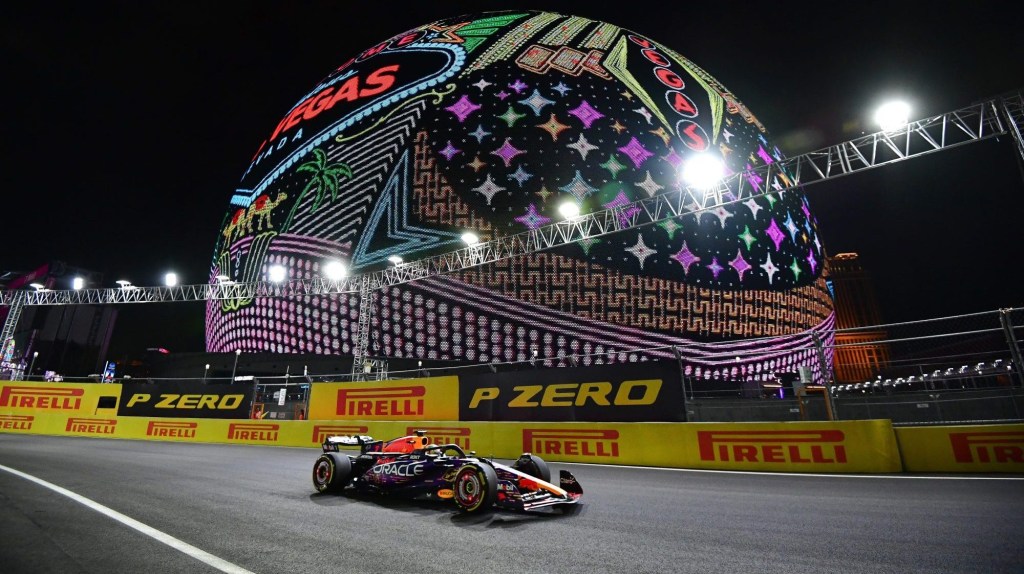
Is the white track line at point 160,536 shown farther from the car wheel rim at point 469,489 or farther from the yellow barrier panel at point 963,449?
the yellow barrier panel at point 963,449

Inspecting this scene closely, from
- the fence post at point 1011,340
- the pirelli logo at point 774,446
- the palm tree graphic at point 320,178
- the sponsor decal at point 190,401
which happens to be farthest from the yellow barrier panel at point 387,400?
the palm tree graphic at point 320,178

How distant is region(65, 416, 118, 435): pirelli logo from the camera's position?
1570 cm

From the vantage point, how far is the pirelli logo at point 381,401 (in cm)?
1188

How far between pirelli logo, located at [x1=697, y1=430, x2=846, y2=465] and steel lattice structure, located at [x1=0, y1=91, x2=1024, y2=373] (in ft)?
23.9

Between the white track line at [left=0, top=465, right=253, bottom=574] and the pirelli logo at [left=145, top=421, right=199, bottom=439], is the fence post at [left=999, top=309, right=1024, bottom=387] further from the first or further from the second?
the pirelli logo at [left=145, top=421, right=199, bottom=439]

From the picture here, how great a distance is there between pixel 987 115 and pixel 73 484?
788 inches

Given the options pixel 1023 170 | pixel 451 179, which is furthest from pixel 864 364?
pixel 451 179

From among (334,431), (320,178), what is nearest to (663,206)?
(334,431)

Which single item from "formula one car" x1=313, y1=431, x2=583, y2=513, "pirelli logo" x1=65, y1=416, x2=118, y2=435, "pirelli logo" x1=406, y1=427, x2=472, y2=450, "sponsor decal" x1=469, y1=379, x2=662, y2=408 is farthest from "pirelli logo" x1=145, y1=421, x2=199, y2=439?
"formula one car" x1=313, y1=431, x2=583, y2=513

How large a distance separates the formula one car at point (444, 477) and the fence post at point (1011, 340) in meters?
5.97

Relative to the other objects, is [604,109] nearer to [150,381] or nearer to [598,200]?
[598,200]

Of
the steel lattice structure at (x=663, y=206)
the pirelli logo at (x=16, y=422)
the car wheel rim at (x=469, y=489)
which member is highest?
the steel lattice structure at (x=663, y=206)

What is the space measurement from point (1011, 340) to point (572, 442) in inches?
263

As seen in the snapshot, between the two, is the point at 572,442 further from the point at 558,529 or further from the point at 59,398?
the point at 59,398
